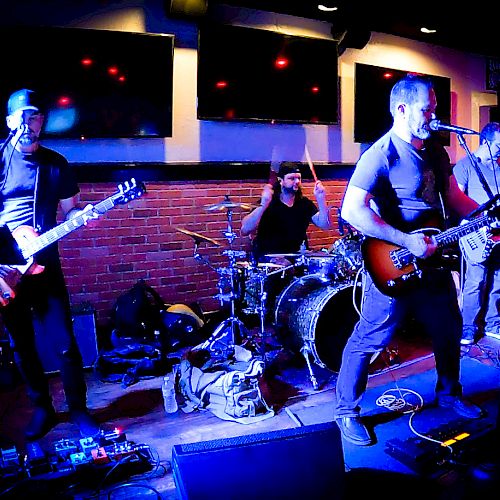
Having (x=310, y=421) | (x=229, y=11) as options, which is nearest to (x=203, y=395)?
(x=310, y=421)

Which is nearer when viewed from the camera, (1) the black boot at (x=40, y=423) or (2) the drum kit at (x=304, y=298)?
(1) the black boot at (x=40, y=423)

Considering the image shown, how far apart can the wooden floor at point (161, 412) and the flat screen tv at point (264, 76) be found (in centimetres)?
246

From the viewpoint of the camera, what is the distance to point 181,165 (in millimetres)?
5246

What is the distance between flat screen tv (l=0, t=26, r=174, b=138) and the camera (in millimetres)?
4523

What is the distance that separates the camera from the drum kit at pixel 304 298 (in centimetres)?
408

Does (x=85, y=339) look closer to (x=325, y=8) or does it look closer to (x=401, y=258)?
(x=401, y=258)

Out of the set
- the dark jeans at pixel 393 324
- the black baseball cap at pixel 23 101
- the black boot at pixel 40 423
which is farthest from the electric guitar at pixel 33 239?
the dark jeans at pixel 393 324

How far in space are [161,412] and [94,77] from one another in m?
2.95

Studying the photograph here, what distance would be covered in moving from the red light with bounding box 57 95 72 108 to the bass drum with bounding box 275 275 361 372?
247 cm

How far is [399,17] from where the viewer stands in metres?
5.97

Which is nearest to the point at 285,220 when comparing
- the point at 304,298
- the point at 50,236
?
the point at 304,298

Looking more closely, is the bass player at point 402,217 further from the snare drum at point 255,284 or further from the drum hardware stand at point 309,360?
the snare drum at point 255,284

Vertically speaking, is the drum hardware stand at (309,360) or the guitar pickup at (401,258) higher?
the guitar pickup at (401,258)

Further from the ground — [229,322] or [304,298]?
[304,298]
